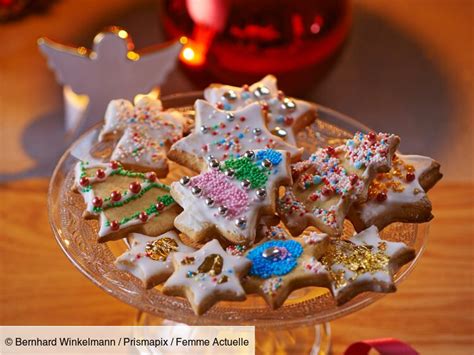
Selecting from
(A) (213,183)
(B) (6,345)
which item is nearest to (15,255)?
(B) (6,345)

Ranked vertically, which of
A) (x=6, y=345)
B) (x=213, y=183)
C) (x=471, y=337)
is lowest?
(x=6, y=345)

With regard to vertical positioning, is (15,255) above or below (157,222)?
below

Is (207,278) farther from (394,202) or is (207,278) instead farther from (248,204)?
(394,202)

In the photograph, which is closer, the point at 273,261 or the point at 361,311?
the point at 273,261

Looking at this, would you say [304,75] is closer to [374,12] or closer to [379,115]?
[379,115]
